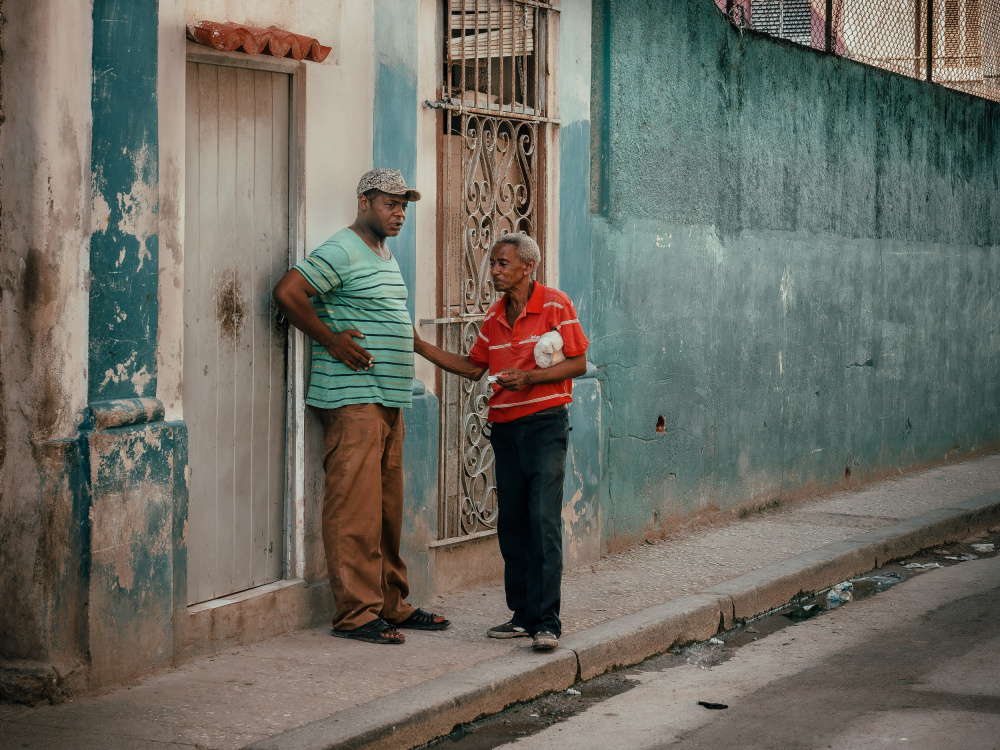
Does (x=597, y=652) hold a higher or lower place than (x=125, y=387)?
lower

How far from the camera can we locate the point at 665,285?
8.70 metres

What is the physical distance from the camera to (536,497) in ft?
19.0

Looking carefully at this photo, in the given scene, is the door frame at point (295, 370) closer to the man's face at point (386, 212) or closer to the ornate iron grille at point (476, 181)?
the man's face at point (386, 212)

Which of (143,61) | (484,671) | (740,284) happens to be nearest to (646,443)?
(740,284)

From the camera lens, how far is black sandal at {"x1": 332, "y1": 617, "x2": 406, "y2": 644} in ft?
19.0

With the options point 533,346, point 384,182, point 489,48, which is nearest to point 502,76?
point 489,48

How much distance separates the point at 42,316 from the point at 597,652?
2766 mm

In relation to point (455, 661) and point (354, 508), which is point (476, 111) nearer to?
point (354, 508)

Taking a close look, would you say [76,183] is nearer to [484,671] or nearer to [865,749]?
[484,671]

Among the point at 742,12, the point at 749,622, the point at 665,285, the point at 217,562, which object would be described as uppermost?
the point at 742,12

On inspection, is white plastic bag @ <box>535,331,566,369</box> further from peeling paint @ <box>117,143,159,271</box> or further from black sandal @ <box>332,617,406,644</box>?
peeling paint @ <box>117,143,159,271</box>

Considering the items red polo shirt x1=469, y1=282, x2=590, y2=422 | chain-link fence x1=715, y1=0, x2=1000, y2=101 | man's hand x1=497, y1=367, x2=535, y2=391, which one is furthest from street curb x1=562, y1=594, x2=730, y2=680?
chain-link fence x1=715, y1=0, x2=1000, y2=101

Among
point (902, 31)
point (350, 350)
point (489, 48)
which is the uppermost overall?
point (902, 31)

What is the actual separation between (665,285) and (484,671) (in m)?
3.99
